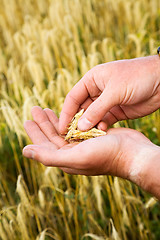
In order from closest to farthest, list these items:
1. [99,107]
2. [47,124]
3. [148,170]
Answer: [148,170] < [99,107] < [47,124]

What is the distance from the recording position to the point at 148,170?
3.24 feet

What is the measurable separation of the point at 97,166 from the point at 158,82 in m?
0.54

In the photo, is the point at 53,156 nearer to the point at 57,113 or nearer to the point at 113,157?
the point at 113,157

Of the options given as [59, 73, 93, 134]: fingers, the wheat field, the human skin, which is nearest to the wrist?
the human skin

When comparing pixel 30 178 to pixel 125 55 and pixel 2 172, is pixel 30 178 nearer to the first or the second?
pixel 2 172

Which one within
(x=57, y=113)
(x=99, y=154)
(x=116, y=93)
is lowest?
(x=57, y=113)

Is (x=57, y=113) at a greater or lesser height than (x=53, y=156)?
lesser

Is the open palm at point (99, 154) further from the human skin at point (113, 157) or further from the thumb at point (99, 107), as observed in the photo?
the thumb at point (99, 107)

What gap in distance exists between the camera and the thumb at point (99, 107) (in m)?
1.20

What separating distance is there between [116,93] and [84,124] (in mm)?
195

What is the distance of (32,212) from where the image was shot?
1.29m

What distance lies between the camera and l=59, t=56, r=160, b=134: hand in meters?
1.23

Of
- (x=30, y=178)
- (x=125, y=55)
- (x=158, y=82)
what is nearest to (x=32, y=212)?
(x=30, y=178)

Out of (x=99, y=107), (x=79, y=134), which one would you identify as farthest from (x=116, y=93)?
(x=79, y=134)
